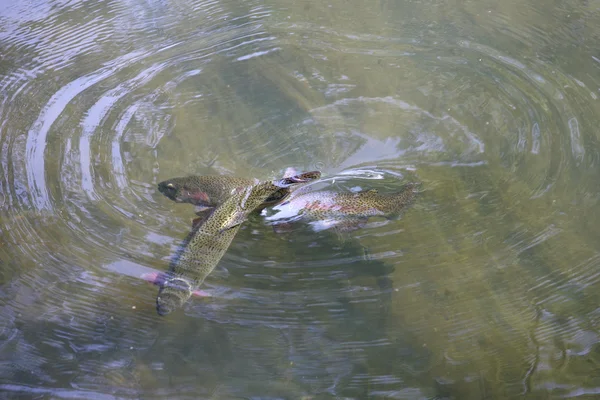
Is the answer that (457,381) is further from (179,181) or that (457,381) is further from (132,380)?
(179,181)

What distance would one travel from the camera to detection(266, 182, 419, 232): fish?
463 centimetres

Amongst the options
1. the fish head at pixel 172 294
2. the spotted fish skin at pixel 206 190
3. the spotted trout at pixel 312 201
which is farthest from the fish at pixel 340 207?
the fish head at pixel 172 294

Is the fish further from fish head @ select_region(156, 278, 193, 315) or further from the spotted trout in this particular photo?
fish head @ select_region(156, 278, 193, 315)

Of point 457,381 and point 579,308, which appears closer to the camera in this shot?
point 457,381

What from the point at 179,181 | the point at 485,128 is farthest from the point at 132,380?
the point at 485,128

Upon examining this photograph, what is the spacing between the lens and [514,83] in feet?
19.6

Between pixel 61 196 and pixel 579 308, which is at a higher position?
pixel 61 196

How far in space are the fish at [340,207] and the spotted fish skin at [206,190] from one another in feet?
0.35

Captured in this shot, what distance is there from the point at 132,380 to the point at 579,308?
10.1ft

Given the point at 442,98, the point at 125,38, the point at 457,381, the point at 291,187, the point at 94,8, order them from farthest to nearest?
1. the point at 94,8
2. the point at 125,38
3. the point at 442,98
4. the point at 291,187
5. the point at 457,381

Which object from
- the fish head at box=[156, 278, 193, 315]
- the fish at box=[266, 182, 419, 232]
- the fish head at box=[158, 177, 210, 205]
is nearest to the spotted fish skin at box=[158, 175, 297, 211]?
the fish head at box=[158, 177, 210, 205]

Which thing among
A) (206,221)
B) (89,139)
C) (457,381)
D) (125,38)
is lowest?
(457,381)

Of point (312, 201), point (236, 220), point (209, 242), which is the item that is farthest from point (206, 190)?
point (312, 201)

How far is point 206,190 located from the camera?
4898 millimetres
